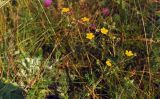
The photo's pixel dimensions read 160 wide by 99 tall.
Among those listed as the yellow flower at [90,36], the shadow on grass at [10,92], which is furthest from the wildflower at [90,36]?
the shadow on grass at [10,92]

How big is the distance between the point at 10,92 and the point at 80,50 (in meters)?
0.55

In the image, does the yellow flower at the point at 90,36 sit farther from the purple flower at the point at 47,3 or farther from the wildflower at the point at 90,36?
the purple flower at the point at 47,3

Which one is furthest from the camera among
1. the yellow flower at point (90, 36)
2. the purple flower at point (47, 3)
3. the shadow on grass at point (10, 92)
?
the purple flower at point (47, 3)

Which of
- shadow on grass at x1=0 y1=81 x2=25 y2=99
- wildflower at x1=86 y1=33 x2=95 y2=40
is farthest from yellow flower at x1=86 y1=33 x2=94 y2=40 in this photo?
shadow on grass at x1=0 y1=81 x2=25 y2=99

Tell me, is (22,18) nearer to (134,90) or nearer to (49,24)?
(49,24)

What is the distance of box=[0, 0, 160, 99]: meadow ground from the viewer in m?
2.57

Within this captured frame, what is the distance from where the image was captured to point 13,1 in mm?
3324

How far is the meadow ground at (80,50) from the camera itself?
2.57 metres

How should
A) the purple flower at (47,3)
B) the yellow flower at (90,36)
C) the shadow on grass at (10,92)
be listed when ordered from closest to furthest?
the shadow on grass at (10,92)
the yellow flower at (90,36)
the purple flower at (47,3)

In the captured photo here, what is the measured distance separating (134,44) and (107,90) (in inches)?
17.0

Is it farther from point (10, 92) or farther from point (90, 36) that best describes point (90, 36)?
point (10, 92)

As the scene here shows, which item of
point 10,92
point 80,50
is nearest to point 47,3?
point 80,50

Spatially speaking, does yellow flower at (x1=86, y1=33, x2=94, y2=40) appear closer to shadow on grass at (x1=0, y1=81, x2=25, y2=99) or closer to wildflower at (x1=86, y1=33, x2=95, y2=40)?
wildflower at (x1=86, y1=33, x2=95, y2=40)

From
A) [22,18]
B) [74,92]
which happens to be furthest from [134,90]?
[22,18]
